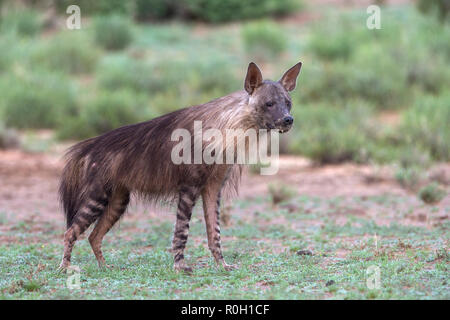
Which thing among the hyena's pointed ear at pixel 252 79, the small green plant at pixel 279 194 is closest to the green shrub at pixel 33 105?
the small green plant at pixel 279 194

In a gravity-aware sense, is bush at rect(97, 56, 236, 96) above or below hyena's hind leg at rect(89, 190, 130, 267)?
above

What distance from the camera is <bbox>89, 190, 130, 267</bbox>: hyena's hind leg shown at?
7.71 meters

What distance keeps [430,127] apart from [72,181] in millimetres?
9712

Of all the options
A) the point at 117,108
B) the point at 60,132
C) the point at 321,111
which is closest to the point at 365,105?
the point at 321,111

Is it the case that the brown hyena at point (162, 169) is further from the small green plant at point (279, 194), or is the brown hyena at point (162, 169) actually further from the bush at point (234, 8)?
the bush at point (234, 8)

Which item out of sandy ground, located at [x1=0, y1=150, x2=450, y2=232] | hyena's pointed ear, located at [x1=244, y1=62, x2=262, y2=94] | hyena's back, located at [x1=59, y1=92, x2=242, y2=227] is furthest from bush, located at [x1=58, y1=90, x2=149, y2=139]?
hyena's pointed ear, located at [x1=244, y1=62, x2=262, y2=94]

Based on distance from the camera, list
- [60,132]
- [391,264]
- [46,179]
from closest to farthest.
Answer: [391,264] < [46,179] < [60,132]

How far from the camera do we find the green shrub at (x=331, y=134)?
600 inches

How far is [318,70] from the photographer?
19.8 meters

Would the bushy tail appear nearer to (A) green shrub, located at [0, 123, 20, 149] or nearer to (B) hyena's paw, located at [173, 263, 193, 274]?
(B) hyena's paw, located at [173, 263, 193, 274]

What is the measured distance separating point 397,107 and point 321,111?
2.45 m
